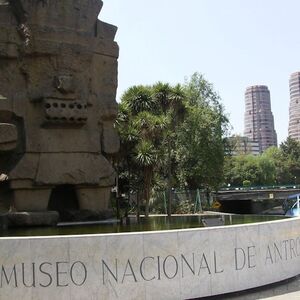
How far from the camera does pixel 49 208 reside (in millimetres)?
15406

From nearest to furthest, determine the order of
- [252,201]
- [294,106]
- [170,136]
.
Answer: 1. [170,136]
2. [252,201]
3. [294,106]

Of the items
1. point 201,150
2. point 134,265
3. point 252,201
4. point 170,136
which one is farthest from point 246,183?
point 134,265

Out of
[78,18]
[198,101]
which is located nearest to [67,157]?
[78,18]

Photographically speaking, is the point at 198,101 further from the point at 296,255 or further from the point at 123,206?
the point at 296,255

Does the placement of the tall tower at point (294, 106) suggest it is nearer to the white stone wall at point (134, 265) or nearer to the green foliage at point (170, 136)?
the green foliage at point (170, 136)

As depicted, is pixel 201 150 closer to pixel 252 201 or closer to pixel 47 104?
pixel 252 201

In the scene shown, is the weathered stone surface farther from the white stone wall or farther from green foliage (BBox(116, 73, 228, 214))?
green foliage (BBox(116, 73, 228, 214))

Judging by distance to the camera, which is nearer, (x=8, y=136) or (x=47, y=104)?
(x=8, y=136)

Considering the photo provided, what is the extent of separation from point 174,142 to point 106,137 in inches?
1173

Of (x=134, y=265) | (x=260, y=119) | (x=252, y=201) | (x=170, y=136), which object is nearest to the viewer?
(x=134, y=265)

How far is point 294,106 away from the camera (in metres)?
157

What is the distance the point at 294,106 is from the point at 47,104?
498 ft

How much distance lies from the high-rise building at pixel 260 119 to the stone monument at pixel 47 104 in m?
157

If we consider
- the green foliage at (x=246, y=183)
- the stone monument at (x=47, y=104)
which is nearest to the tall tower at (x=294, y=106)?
the green foliage at (x=246, y=183)
